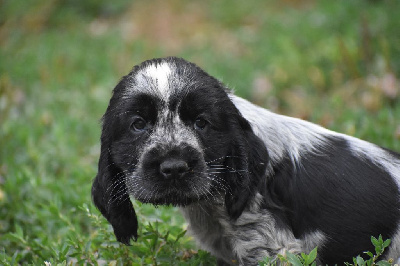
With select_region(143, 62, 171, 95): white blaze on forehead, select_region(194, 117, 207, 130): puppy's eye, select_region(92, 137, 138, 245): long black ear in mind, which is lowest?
select_region(92, 137, 138, 245): long black ear

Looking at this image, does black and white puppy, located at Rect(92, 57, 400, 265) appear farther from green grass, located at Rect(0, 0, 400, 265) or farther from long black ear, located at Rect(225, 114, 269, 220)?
green grass, located at Rect(0, 0, 400, 265)

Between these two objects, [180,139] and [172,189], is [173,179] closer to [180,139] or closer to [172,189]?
[172,189]

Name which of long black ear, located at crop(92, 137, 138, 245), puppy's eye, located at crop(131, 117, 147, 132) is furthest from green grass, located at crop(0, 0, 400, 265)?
puppy's eye, located at crop(131, 117, 147, 132)

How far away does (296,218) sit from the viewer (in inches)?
134

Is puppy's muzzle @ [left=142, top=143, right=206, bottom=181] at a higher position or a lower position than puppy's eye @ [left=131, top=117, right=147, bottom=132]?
lower

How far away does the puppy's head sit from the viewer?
318cm

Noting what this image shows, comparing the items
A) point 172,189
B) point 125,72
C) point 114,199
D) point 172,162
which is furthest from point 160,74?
point 125,72

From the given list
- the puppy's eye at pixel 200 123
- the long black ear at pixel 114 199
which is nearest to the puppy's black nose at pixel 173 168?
the puppy's eye at pixel 200 123

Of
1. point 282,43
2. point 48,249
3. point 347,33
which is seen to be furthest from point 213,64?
point 48,249

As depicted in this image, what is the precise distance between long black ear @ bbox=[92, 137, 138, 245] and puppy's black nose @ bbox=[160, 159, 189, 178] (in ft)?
1.71

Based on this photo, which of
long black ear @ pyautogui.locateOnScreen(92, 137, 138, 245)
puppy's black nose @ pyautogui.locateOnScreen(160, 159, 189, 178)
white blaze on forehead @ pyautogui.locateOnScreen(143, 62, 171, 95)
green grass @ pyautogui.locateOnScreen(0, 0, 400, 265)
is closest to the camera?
puppy's black nose @ pyautogui.locateOnScreen(160, 159, 189, 178)

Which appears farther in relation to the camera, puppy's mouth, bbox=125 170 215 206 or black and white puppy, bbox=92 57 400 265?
black and white puppy, bbox=92 57 400 265

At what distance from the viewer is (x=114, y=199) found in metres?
3.58

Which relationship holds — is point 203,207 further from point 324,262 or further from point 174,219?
point 174,219
